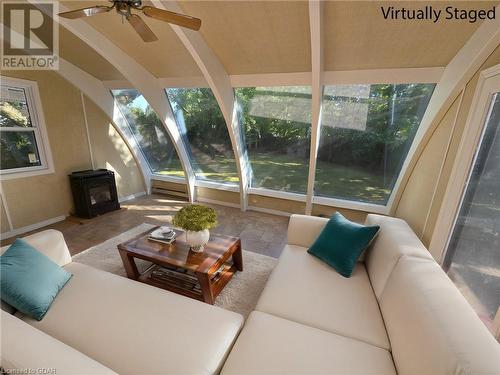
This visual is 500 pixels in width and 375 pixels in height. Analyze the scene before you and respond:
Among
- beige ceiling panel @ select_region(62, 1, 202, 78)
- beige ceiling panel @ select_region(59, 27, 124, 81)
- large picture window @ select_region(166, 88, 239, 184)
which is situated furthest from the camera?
large picture window @ select_region(166, 88, 239, 184)

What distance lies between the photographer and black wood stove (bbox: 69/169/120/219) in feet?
13.2

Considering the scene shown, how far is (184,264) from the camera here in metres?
2.03

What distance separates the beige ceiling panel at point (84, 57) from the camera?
3.05 meters

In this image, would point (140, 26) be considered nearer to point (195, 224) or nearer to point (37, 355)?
point (195, 224)

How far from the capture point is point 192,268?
1973mm

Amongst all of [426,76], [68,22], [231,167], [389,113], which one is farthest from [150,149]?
[426,76]

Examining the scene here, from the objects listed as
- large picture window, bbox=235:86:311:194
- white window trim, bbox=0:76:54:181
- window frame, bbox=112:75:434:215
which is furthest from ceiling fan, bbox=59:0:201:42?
white window trim, bbox=0:76:54:181

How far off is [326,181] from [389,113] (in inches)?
55.6

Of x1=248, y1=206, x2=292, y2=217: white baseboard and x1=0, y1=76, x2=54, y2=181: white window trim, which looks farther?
x1=248, y1=206, x2=292, y2=217: white baseboard

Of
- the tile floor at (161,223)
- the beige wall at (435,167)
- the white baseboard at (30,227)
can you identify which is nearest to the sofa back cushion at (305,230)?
the tile floor at (161,223)

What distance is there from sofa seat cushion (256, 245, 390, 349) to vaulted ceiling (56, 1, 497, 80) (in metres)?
2.28

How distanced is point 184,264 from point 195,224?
14.7 inches

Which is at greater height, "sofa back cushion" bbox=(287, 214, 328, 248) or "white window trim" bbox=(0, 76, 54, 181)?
"white window trim" bbox=(0, 76, 54, 181)

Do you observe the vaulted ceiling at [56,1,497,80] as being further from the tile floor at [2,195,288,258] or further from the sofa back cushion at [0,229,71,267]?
the tile floor at [2,195,288,258]
